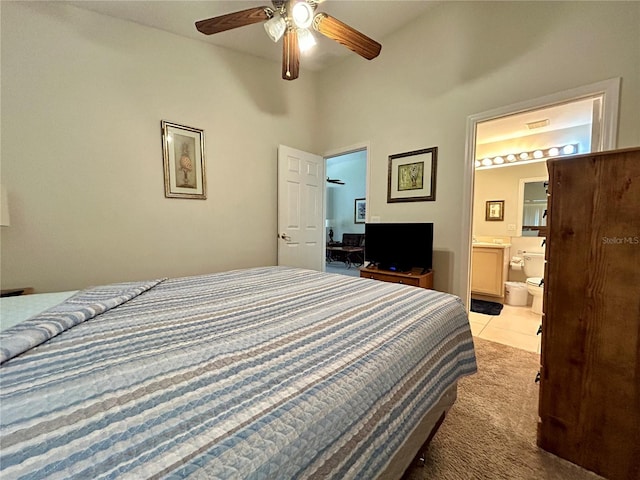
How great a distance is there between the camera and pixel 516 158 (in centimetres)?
357

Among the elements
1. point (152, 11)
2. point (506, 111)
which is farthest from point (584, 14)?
point (152, 11)

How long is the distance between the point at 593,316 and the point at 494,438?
79 centimetres

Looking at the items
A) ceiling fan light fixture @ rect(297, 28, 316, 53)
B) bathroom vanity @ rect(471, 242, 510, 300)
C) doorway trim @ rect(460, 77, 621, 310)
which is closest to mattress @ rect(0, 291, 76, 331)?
ceiling fan light fixture @ rect(297, 28, 316, 53)

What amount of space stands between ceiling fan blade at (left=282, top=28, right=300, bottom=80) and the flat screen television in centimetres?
173

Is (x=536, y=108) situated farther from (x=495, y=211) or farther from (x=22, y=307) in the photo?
(x=22, y=307)

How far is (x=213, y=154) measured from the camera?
287 cm

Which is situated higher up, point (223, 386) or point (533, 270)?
point (223, 386)

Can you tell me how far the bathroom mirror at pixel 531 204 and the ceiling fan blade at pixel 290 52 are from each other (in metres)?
3.53

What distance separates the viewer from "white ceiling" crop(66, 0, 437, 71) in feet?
7.36

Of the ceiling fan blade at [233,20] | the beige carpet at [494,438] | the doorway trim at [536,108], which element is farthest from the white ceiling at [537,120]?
the beige carpet at [494,438]

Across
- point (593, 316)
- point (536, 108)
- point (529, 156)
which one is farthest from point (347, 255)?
point (593, 316)

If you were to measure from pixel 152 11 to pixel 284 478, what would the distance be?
3.41 m

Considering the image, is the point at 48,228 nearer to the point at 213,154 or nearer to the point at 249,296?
the point at 213,154

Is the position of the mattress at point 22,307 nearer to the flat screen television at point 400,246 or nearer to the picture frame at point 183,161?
the picture frame at point 183,161
